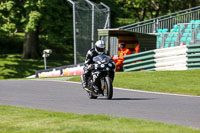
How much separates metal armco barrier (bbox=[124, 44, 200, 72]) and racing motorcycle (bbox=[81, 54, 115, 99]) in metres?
9.56

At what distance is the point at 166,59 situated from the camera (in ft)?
74.3

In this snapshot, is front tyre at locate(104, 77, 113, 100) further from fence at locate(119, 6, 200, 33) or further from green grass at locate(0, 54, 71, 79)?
green grass at locate(0, 54, 71, 79)

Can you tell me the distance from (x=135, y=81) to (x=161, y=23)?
1009 centimetres

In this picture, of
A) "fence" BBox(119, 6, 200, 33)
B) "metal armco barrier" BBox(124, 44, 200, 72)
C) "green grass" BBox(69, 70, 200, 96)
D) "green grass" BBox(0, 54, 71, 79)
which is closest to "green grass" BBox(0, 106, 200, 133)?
"green grass" BBox(69, 70, 200, 96)

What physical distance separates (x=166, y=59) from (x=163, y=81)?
5.05 metres

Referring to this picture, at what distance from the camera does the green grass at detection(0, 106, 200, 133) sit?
22.6 ft

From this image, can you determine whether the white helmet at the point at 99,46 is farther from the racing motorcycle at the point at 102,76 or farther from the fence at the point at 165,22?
the fence at the point at 165,22

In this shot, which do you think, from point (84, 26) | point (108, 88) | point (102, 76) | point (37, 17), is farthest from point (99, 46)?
point (37, 17)

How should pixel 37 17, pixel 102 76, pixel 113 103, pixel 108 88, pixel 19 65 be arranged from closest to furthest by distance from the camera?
pixel 113 103 < pixel 108 88 < pixel 102 76 < pixel 37 17 < pixel 19 65

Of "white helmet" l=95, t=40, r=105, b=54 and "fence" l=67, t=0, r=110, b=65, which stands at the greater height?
"fence" l=67, t=0, r=110, b=65

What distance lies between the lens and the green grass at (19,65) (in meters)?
37.3

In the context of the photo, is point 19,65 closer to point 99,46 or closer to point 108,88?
point 99,46

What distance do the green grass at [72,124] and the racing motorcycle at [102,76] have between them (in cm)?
319

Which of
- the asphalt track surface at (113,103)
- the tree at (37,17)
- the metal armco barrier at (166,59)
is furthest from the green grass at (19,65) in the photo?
the asphalt track surface at (113,103)
